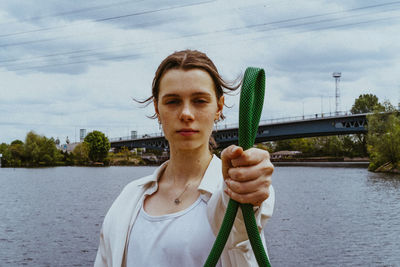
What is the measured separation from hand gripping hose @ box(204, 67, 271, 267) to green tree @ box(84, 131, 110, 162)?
281ft

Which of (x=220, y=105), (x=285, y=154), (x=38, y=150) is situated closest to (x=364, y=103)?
(x=285, y=154)

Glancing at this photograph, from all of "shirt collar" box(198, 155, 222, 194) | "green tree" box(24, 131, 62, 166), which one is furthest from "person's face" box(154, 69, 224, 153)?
"green tree" box(24, 131, 62, 166)

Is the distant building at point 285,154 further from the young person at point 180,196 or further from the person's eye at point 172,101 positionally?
the person's eye at point 172,101

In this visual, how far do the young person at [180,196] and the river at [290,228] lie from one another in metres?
11.7

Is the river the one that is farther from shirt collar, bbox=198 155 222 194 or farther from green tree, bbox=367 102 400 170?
green tree, bbox=367 102 400 170

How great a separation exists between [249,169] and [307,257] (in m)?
13.5

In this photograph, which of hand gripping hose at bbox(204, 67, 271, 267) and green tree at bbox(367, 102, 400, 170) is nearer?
hand gripping hose at bbox(204, 67, 271, 267)

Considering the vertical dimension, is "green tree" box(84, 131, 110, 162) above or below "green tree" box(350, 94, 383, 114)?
below

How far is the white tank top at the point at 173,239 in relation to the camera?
1.72m

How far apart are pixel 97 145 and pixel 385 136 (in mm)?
54861

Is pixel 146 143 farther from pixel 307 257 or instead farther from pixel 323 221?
pixel 307 257

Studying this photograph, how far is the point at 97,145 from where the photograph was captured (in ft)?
279

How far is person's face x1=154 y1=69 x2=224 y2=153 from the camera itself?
1.73m

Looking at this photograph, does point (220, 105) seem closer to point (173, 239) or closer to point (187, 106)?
point (187, 106)
